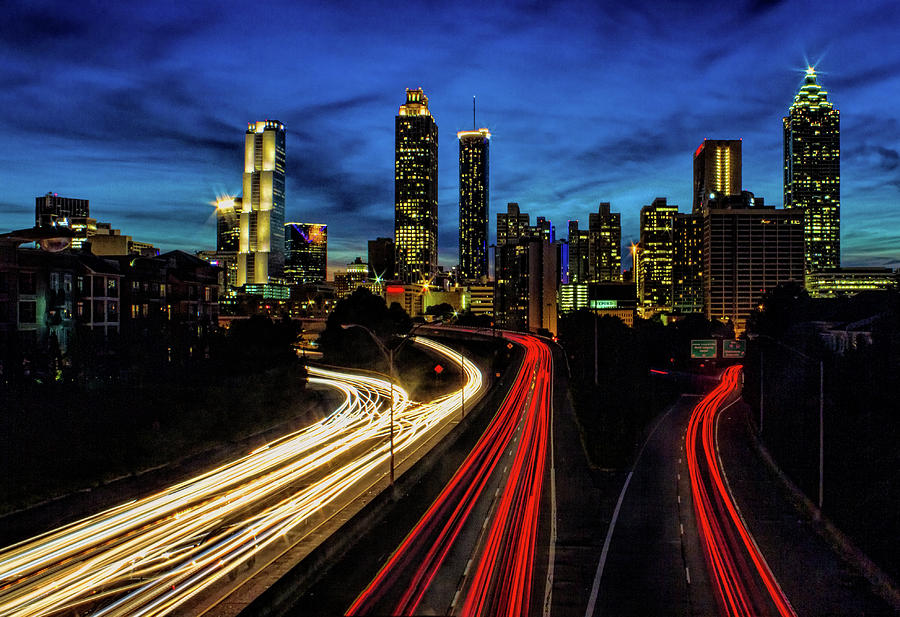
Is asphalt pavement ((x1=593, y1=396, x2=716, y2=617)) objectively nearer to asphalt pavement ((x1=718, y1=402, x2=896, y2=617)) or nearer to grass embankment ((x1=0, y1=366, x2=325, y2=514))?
asphalt pavement ((x1=718, y1=402, x2=896, y2=617))

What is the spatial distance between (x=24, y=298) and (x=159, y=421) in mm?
21640

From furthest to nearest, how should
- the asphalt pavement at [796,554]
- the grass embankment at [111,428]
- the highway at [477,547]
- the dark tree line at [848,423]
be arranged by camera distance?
the grass embankment at [111,428], the dark tree line at [848,423], the asphalt pavement at [796,554], the highway at [477,547]

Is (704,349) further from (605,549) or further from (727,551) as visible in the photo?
(605,549)

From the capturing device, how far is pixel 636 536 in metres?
26.3

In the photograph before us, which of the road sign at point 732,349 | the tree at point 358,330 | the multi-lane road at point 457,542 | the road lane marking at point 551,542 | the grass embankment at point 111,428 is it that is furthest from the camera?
the tree at point 358,330

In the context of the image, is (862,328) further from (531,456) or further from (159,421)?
(159,421)

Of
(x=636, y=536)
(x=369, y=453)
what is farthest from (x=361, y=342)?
(x=636, y=536)

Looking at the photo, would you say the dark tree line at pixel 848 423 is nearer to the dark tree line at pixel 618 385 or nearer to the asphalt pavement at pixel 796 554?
the asphalt pavement at pixel 796 554

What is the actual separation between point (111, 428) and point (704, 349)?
48.6 m

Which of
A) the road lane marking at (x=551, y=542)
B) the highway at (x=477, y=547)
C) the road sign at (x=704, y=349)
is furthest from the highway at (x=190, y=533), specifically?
the road sign at (x=704, y=349)

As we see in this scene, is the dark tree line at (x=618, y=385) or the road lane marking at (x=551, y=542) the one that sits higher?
the dark tree line at (x=618, y=385)

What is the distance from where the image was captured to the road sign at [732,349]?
199 ft

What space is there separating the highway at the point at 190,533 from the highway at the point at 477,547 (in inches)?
Result: 165

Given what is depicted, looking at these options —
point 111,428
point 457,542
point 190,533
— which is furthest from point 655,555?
point 111,428
